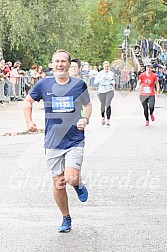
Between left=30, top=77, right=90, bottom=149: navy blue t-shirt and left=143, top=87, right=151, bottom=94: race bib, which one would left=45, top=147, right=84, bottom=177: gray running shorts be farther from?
left=143, top=87, right=151, bottom=94: race bib

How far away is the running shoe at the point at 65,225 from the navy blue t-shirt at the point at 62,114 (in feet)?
2.36

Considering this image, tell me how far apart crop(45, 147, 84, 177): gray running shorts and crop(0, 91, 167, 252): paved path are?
603 mm

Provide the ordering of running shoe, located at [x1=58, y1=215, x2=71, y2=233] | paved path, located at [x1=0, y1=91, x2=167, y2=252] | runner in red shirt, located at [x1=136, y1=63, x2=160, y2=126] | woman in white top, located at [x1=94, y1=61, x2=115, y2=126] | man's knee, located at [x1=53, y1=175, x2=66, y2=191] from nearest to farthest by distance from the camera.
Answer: paved path, located at [x1=0, y1=91, x2=167, y2=252] → running shoe, located at [x1=58, y1=215, x2=71, y2=233] → man's knee, located at [x1=53, y1=175, x2=66, y2=191] → woman in white top, located at [x1=94, y1=61, x2=115, y2=126] → runner in red shirt, located at [x1=136, y1=63, x2=160, y2=126]

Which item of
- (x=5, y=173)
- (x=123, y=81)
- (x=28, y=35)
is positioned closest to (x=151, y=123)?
(x=5, y=173)

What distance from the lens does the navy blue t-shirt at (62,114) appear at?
656 cm

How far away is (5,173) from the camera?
9.73 m

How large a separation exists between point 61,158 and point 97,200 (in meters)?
1.49

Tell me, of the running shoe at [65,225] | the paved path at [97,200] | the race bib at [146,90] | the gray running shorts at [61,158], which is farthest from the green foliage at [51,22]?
the running shoe at [65,225]

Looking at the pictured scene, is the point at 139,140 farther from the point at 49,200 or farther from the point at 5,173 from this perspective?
the point at 49,200

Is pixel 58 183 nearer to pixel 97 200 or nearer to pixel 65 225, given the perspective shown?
pixel 65 225

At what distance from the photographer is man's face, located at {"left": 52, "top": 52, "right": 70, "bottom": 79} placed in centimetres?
653

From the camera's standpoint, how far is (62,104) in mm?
6547

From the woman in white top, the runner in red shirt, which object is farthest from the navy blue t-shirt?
the runner in red shirt

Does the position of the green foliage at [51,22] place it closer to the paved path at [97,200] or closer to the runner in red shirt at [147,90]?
the runner in red shirt at [147,90]
